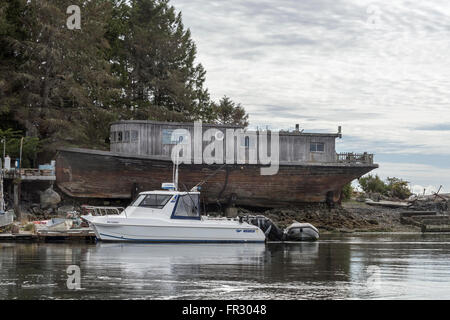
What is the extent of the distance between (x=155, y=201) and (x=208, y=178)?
11.7 meters

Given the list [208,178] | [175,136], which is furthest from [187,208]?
[175,136]

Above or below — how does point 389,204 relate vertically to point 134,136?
below

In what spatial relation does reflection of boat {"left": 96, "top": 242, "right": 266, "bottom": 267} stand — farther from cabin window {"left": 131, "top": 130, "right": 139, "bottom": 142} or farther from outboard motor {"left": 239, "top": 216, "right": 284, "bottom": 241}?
cabin window {"left": 131, "top": 130, "right": 139, "bottom": 142}

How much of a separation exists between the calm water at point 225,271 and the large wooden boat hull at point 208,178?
37.6 feet

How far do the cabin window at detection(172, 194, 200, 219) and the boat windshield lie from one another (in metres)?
0.53

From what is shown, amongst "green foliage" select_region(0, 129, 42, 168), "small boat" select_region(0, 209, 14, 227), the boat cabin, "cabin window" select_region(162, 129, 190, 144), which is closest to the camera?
the boat cabin

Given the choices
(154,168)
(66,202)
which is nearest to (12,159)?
(66,202)

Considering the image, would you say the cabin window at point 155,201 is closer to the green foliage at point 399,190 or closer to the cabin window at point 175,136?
the cabin window at point 175,136

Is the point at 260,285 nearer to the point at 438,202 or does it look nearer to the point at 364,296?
the point at 364,296

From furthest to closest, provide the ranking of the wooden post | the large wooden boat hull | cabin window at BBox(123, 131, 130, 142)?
cabin window at BBox(123, 131, 130, 142)
the large wooden boat hull
the wooden post

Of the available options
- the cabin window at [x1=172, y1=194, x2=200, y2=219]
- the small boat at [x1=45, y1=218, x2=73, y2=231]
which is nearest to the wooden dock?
the small boat at [x1=45, y1=218, x2=73, y2=231]

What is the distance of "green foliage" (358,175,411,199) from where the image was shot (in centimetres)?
6612

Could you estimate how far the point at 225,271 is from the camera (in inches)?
799

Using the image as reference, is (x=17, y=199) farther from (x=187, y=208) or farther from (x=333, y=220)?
(x=333, y=220)
